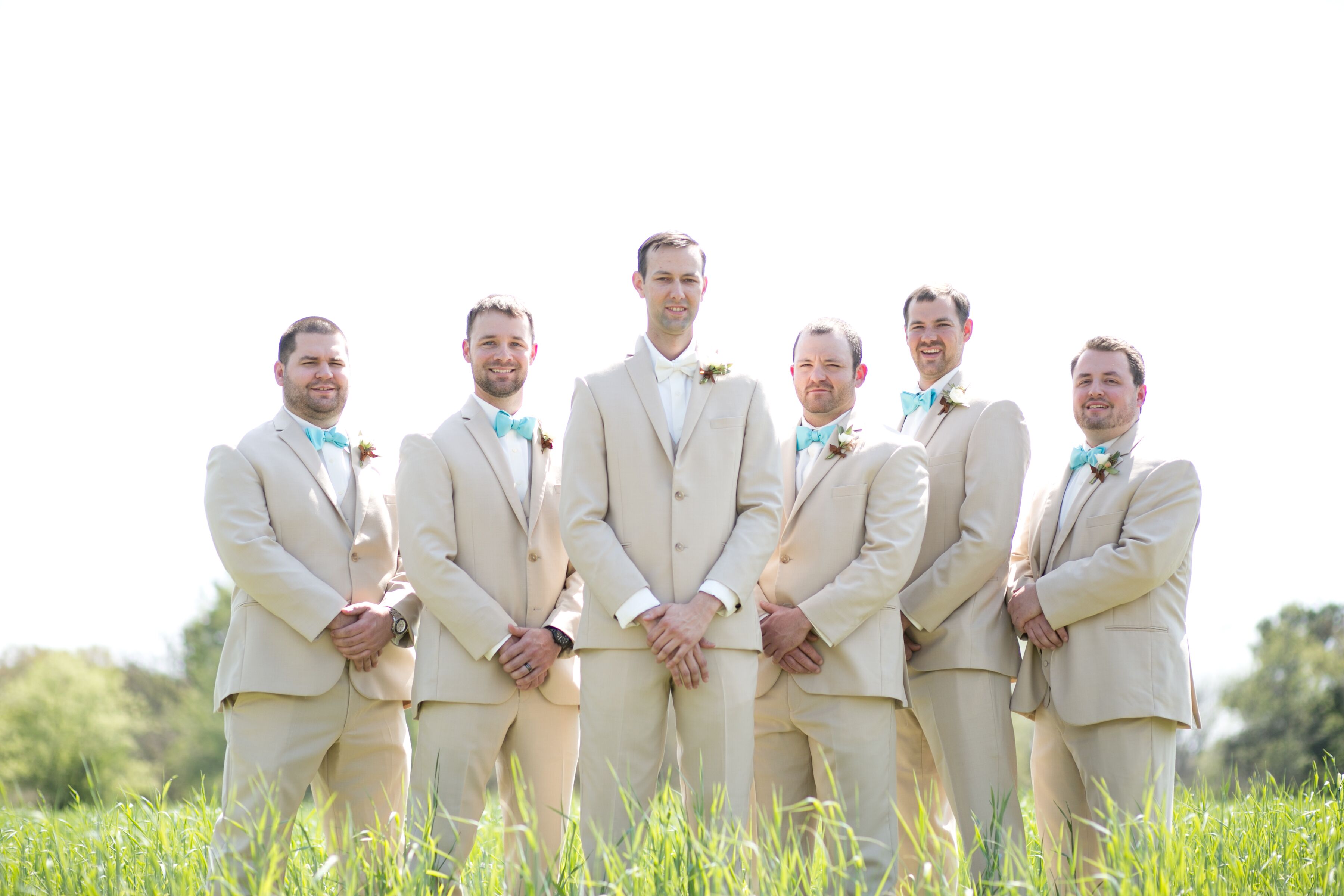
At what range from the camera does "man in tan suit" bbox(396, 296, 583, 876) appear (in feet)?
16.4

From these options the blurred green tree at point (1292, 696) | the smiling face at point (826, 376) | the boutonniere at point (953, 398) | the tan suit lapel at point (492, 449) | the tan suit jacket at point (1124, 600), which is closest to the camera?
the tan suit jacket at point (1124, 600)

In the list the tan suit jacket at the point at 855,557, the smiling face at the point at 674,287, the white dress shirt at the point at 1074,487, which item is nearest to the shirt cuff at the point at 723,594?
the tan suit jacket at the point at 855,557

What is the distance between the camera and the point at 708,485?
4.87 metres

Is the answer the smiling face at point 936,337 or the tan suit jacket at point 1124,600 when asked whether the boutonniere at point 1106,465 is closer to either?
the tan suit jacket at point 1124,600

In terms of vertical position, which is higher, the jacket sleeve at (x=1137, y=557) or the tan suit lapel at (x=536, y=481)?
the tan suit lapel at (x=536, y=481)

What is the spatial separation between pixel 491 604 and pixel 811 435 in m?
1.82

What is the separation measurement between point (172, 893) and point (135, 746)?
36.2m

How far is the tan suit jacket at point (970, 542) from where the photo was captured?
539 centimetres

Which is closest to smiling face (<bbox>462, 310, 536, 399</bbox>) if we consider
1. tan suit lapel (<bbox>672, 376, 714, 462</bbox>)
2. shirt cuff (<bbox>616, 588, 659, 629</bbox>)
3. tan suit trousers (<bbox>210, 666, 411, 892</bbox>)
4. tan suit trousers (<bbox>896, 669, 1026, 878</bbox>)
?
tan suit lapel (<bbox>672, 376, 714, 462</bbox>)

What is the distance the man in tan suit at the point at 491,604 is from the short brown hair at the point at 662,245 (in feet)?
2.42

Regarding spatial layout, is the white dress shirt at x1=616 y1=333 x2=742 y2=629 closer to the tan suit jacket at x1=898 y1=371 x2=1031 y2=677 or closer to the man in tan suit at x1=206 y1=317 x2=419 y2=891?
the tan suit jacket at x1=898 y1=371 x2=1031 y2=677

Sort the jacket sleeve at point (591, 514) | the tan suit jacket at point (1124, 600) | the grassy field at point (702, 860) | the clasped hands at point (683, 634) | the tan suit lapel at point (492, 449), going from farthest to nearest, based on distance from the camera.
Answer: the tan suit lapel at point (492, 449) < the tan suit jacket at point (1124, 600) < the jacket sleeve at point (591, 514) < the clasped hands at point (683, 634) < the grassy field at point (702, 860)

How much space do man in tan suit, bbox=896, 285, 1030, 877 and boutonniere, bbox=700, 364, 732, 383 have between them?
1420mm

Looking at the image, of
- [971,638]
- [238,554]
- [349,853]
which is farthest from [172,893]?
[971,638]
